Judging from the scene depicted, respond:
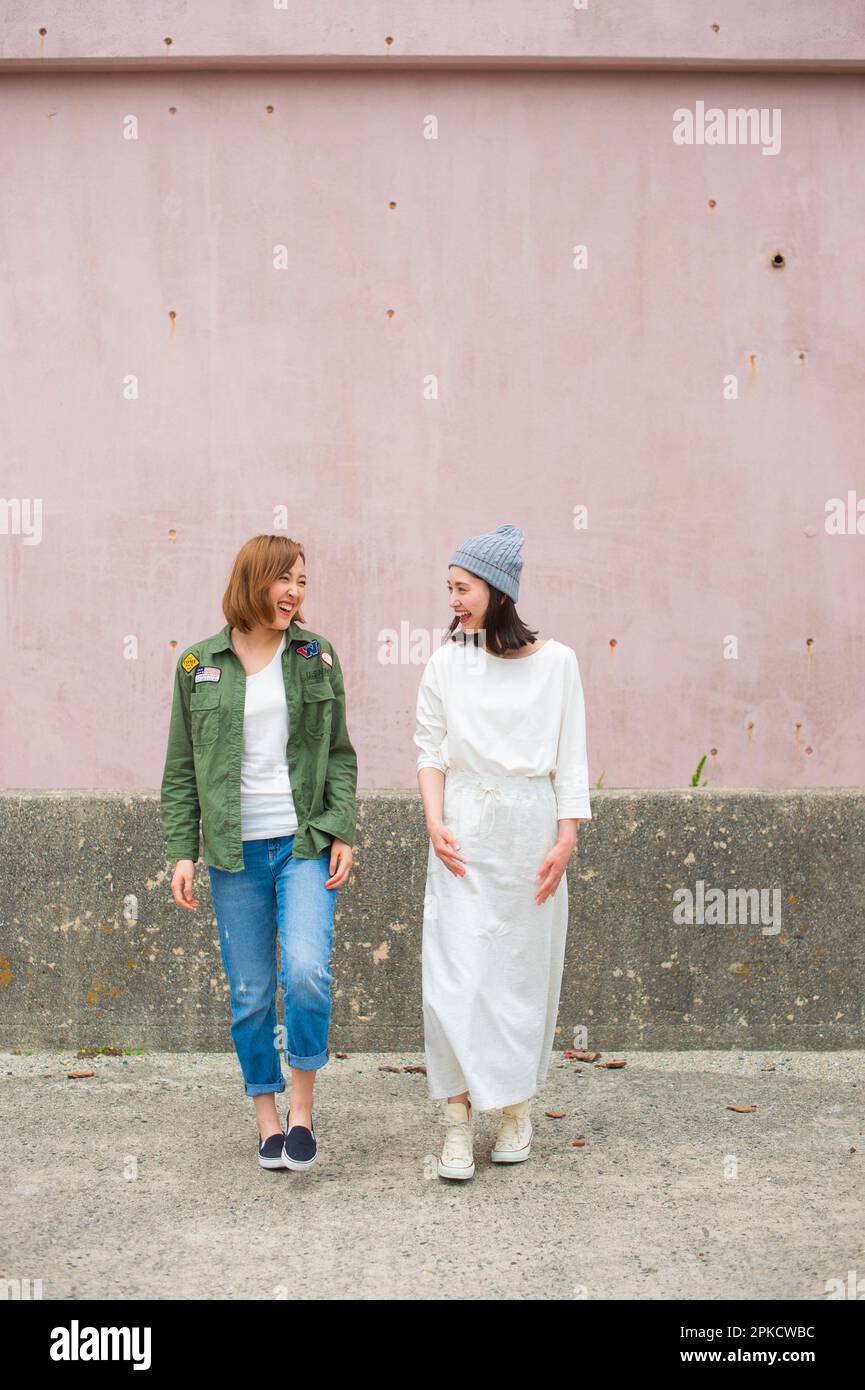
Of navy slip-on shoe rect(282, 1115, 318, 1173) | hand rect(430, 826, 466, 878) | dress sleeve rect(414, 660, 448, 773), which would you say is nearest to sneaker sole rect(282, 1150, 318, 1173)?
navy slip-on shoe rect(282, 1115, 318, 1173)

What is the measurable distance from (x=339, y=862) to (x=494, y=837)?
47 cm

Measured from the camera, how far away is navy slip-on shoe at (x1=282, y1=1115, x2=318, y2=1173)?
3973 millimetres

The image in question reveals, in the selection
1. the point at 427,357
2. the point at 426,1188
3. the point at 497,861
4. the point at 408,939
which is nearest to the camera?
the point at 426,1188

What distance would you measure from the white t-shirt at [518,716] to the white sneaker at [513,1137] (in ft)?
3.03

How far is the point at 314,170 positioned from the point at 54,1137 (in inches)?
176

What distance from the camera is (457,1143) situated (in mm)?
4008

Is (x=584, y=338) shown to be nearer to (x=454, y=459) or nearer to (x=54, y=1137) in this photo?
(x=454, y=459)

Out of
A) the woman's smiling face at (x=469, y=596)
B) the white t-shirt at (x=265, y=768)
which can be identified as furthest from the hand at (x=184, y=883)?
the woman's smiling face at (x=469, y=596)

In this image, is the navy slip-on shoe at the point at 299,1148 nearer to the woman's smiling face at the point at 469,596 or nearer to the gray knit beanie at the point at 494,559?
the woman's smiling face at the point at 469,596

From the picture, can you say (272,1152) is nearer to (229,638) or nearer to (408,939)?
(408,939)

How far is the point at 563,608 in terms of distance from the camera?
6.57m

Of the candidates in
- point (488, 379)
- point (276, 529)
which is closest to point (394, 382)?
point (488, 379)

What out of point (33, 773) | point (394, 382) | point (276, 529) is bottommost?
point (33, 773)

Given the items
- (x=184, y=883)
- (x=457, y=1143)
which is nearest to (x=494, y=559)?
(x=184, y=883)
